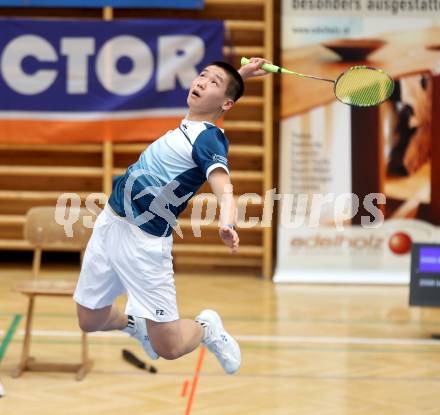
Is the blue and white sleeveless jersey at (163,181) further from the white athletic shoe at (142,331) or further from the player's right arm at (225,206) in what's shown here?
the white athletic shoe at (142,331)

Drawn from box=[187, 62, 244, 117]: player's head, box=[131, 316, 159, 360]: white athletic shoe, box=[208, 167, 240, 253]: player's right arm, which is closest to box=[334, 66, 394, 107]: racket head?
box=[187, 62, 244, 117]: player's head

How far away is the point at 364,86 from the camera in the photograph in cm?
491

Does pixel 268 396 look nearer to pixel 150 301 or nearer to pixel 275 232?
pixel 150 301

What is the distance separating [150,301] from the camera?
15.5 ft

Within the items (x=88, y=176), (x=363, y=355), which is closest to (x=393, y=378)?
(x=363, y=355)

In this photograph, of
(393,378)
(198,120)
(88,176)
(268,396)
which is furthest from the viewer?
(88,176)

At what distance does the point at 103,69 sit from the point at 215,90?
542cm

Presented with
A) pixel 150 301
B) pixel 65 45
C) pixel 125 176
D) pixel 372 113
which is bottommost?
pixel 150 301

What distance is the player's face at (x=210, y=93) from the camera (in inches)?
183

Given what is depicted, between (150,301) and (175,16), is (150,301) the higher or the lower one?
the lower one

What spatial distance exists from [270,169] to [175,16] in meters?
1.88

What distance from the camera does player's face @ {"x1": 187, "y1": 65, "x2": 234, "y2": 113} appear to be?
465cm

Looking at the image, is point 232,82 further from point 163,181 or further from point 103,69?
point 103,69

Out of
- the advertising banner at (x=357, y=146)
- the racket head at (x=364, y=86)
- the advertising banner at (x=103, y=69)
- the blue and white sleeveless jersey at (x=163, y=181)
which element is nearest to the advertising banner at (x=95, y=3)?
the advertising banner at (x=103, y=69)
